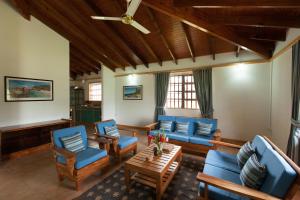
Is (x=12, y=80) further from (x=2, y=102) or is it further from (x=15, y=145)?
(x=15, y=145)

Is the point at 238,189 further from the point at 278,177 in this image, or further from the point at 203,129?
the point at 203,129

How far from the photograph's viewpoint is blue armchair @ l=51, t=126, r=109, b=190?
7.47 feet

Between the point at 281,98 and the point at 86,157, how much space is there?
14.1 feet

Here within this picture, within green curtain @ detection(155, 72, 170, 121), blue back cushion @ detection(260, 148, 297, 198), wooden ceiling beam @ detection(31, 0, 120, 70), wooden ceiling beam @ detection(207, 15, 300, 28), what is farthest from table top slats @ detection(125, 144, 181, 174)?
wooden ceiling beam @ detection(31, 0, 120, 70)

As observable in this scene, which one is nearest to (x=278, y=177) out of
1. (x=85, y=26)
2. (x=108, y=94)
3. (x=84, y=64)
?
(x=85, y=26)

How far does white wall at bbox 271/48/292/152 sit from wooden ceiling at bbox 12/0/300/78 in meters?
0.52

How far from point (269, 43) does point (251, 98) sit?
1.54 meters

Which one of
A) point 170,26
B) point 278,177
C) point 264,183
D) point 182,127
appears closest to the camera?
point 278,177

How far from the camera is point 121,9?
3.62 metres

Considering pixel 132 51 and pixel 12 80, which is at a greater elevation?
pixel 132 51

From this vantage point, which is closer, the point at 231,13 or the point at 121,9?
the point at 231,13

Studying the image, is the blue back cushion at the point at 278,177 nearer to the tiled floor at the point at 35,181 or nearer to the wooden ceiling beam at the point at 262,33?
the tiled floor at the point at 35,181

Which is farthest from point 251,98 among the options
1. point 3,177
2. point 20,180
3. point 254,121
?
point 3,177

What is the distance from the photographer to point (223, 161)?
7.80ft
